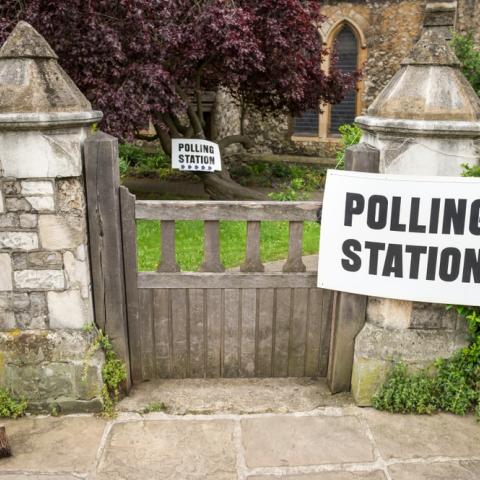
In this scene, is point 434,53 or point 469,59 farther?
point 469,59

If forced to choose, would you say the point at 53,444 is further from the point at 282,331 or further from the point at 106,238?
the point at 282,331

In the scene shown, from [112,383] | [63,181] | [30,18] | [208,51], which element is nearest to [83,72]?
[30,18]

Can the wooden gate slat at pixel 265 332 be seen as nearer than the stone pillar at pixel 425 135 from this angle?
No

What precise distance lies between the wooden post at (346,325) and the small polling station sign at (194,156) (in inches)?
209

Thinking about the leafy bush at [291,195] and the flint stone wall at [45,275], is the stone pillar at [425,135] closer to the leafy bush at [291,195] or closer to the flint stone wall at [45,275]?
the flint stone wall at [45,275]

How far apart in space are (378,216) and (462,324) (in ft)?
3.05

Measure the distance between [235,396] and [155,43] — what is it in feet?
19.6

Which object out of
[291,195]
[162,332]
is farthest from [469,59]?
[162,332]

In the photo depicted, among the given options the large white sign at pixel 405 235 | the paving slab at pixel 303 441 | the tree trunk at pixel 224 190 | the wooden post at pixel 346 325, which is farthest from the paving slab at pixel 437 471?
the tree trunk at pixel 224 190

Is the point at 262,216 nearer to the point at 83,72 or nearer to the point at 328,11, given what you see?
the point at 83,72

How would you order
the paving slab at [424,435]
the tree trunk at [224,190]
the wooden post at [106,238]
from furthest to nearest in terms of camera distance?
the tree trunk at [224,190], the wooden post at [106,238], the paving slab at [424,435]

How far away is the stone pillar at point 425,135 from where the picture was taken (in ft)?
11.3

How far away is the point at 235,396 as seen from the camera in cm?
390

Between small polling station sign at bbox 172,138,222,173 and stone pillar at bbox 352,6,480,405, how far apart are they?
534 cm
